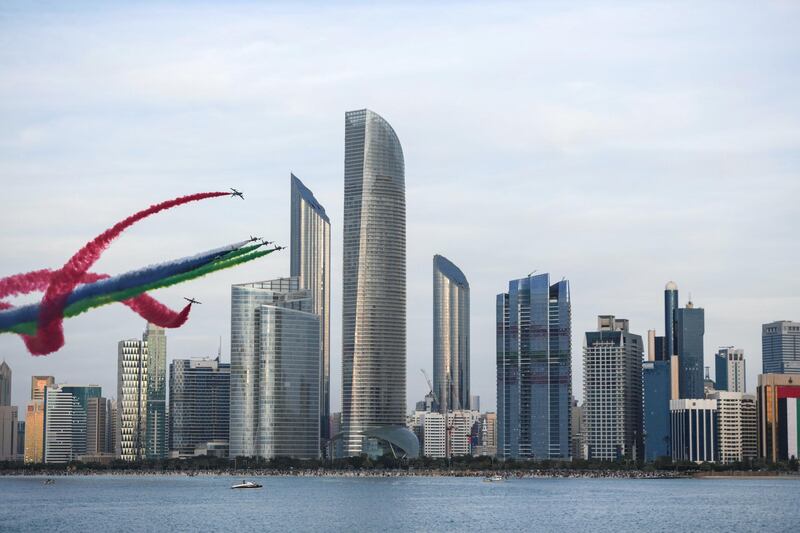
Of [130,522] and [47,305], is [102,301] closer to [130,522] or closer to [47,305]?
[47,305]

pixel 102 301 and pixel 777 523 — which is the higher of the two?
pixel 102 301

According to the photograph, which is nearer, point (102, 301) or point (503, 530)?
point (102, 301)

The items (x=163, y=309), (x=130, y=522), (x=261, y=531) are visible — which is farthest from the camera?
(x=130, y=522)

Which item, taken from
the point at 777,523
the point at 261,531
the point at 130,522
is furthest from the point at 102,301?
the point at 777,523

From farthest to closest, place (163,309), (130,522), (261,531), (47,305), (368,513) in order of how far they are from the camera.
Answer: (368,513) → (130,522) → (261,531) → (163,309) → (47,305)

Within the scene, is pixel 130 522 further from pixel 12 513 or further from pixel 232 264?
pixel 232 264

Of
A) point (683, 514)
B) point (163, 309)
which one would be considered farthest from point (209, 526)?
point (683, 514)
